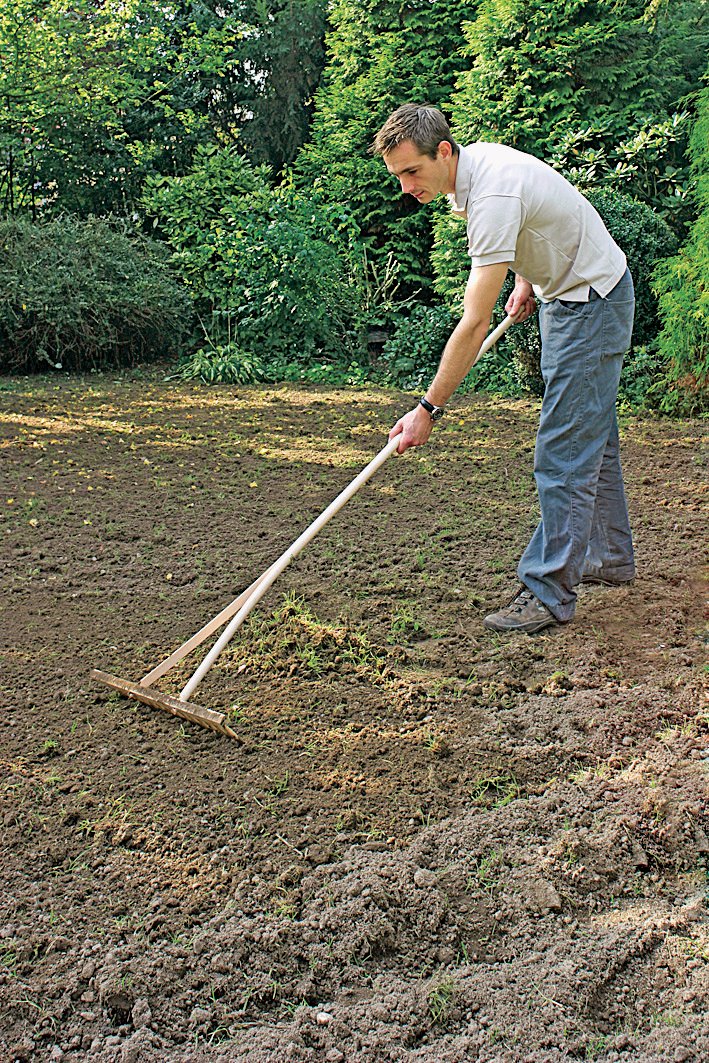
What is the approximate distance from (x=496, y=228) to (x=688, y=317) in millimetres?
3767

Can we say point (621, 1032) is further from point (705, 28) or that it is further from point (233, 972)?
point (705, 28)

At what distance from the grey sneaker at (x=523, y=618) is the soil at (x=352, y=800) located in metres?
0.05

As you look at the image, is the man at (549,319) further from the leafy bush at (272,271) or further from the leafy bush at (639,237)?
the leafy bush at (272,271)

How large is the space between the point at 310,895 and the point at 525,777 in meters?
0.77

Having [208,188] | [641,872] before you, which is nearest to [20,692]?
[641,872]

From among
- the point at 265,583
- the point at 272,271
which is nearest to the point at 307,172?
the point at 272,271

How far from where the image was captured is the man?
3.02m

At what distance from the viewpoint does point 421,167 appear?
301 centimetres

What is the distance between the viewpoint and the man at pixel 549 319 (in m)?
3.02

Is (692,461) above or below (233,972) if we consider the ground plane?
above

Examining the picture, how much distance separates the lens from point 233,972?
2145mm

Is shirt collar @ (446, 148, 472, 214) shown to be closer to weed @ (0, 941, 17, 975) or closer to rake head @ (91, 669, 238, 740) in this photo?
rake head @ (91, 669, 238, 740)

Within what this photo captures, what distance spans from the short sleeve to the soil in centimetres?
140

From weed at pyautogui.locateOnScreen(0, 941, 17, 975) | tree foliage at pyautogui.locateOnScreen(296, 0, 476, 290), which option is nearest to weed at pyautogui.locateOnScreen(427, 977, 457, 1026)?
weed at pyautogui.locateOnScreen(0, 941, 17, 975)
